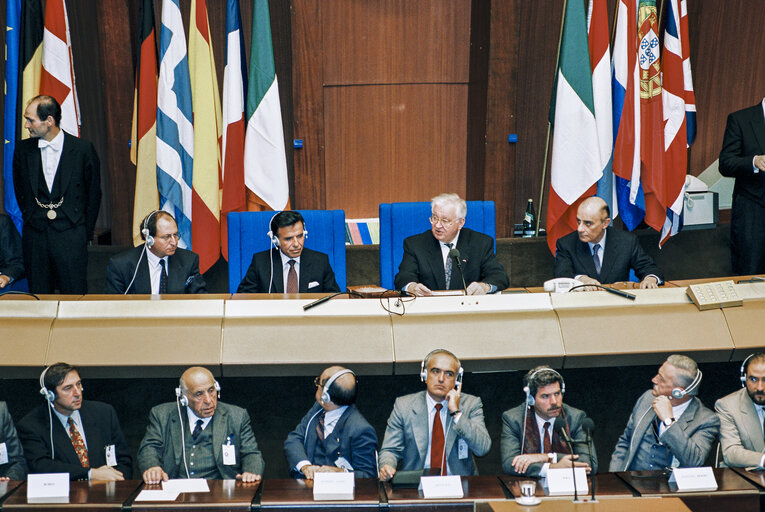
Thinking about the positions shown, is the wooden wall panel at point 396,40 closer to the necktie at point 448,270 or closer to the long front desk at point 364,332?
the necktie at point 448,270

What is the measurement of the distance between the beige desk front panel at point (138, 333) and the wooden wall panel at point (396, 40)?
2995 mm

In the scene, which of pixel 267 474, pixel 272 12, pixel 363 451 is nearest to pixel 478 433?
pixel 363 451

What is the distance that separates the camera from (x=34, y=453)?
11.5 feet

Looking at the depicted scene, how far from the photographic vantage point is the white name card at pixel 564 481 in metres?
3.02

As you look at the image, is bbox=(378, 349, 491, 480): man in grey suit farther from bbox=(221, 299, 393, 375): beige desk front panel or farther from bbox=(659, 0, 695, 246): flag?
bbox=(659, 0, 695, 246): flag

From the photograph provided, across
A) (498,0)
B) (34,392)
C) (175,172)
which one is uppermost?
(498,0)

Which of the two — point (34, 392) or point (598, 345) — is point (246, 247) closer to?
point (34, 392)

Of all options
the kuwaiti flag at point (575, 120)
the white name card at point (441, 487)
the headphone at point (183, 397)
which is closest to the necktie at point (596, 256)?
the kuwaiti flag at point (575, 120)

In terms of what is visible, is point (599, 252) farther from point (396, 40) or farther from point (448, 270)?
point (396, 40)

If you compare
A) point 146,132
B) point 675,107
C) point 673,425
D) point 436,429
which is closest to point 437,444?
point 436,429

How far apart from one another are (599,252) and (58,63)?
3.57 metres

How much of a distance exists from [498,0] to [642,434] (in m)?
3.36

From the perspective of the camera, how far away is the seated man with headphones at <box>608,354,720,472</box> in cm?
344

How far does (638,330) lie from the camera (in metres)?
3.78
